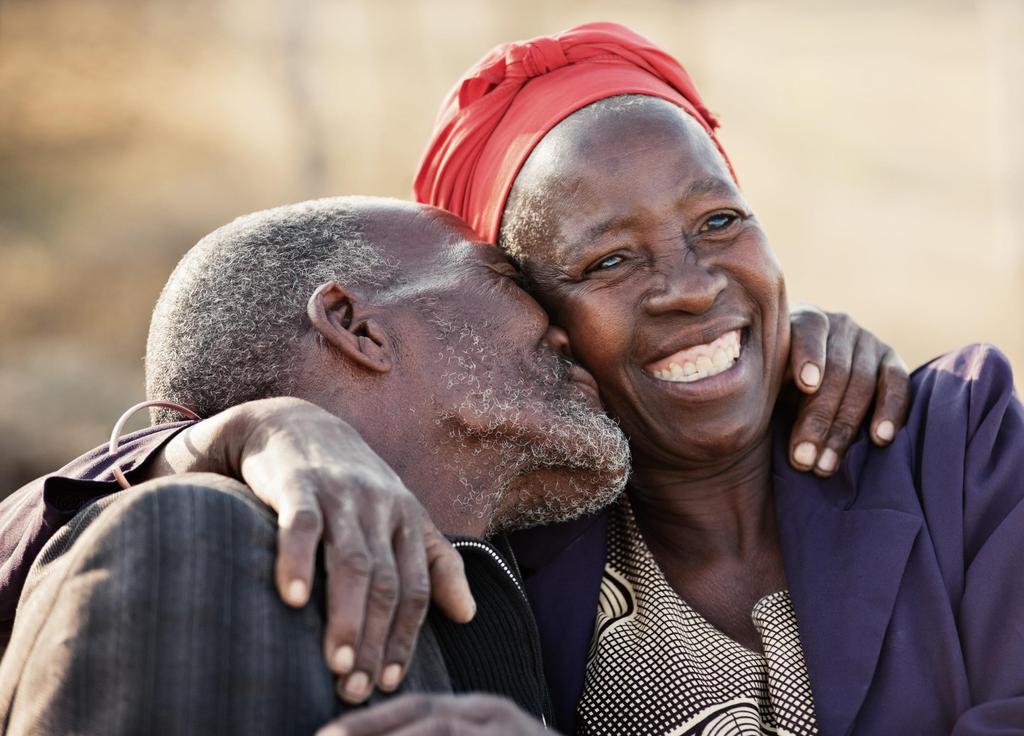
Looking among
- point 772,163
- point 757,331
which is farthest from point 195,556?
point 772,163

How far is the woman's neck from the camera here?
3475 millimetres

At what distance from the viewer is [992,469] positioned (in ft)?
10.1

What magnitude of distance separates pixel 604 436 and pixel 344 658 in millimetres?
1254

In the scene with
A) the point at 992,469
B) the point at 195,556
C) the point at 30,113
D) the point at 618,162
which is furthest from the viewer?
the point at 30,113

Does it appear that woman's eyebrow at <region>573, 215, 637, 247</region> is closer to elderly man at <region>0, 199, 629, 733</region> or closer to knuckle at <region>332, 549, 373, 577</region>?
elderly man at <region>0, 199, 629, 733</region>

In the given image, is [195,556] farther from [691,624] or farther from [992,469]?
[992,469]

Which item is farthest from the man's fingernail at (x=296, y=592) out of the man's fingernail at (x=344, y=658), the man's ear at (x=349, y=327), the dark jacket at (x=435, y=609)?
the man's ear at (x=349, y=327)

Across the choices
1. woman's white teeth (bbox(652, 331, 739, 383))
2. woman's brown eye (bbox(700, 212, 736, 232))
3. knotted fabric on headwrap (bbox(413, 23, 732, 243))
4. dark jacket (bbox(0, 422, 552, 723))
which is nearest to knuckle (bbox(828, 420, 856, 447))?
woman's white teeth (bbox(652, 331, 739, 383))

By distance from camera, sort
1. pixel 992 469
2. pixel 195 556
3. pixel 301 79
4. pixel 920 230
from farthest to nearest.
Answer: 1. pixel 920 230
2. pixel 301 79
3. pixel 992 469
4. pixel 195 556

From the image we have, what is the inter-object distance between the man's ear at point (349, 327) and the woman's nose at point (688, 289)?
71cm

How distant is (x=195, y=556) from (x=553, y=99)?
1.94 metres

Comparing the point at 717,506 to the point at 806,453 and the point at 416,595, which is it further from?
the point at 416,595

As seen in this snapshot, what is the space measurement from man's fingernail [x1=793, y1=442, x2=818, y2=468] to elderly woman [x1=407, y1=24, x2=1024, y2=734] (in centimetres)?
2

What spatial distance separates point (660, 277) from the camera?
3254 mm
